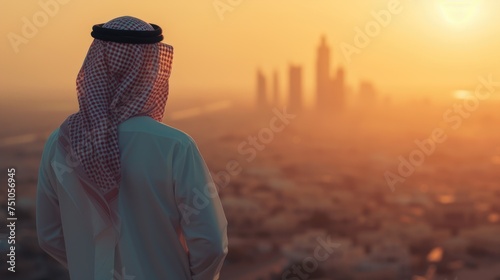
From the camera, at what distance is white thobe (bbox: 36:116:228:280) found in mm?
870

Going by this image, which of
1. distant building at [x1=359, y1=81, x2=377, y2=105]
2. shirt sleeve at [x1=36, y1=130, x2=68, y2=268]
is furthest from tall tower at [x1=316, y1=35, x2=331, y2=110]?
shirt sleeve at [x1=36, y1=130, x2=68, y2=268]

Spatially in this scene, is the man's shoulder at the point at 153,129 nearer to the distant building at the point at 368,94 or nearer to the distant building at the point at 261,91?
the distant building at the point at 261,91

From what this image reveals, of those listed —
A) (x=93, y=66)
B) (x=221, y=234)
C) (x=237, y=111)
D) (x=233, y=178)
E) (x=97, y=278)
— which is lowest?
(x=233, y=178)

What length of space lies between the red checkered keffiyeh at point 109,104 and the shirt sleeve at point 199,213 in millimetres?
96

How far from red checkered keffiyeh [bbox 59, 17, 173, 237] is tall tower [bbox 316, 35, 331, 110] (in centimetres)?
3824

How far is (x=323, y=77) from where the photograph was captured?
129 feet

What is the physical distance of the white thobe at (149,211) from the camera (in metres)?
0.87

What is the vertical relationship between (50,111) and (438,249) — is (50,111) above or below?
above

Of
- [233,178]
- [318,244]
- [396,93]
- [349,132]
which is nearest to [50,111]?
[233,178]

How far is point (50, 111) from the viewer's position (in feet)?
102

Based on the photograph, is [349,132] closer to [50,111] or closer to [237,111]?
[237,111]

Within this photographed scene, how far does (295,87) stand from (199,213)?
119 feet

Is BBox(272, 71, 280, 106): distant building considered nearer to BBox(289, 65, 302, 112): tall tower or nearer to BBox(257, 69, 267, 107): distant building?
BBox(257, 69, 267, 107): distant building

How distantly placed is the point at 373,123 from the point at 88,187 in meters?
40.4
